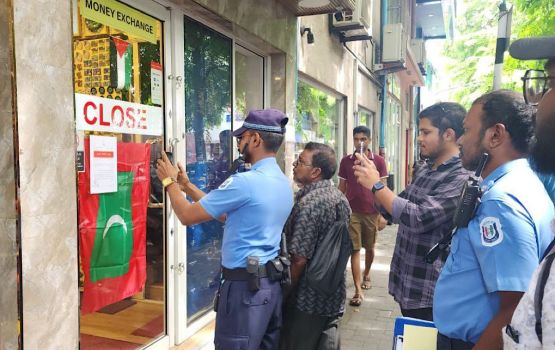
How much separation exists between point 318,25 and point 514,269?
18.0ft

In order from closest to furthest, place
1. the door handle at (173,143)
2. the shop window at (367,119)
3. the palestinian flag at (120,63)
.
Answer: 1. the palestinian flag at (120,63)
2. the door handle at (173,143)
3. the shop window at (367,119)

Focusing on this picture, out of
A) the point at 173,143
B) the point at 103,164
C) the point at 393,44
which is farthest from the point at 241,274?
the point at 393,44

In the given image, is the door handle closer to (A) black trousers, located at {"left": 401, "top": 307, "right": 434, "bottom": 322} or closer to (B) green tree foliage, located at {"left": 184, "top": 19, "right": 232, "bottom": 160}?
(B) green tree foliage, located at {"left": 184, "top": 19, "right": 232, "bottom": 160}

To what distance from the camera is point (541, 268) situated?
104 cm

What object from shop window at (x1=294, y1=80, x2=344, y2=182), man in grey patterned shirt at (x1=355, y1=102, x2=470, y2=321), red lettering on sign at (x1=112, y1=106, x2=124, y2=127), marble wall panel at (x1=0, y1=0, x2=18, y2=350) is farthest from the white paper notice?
shop window at (x1=294, y1=80, x2=344, y2=182)

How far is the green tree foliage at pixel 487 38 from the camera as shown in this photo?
23.8ft

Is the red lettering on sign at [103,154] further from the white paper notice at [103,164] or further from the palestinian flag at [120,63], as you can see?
the palestinian flag at [120,63]

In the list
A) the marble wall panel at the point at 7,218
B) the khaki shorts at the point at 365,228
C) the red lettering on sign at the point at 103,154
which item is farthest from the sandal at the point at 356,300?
the marble wall panel at the point at 7,218

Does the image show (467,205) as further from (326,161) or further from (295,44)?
(295,44)

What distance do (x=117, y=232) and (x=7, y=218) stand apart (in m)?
0.98

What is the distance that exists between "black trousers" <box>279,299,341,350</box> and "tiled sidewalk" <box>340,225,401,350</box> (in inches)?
49.0

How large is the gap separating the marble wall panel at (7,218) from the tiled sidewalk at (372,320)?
2.95m

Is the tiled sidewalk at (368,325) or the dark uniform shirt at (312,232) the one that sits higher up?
the dark uniform shirt at (312,232)

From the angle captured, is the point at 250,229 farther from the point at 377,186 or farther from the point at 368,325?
the point at 368,325
